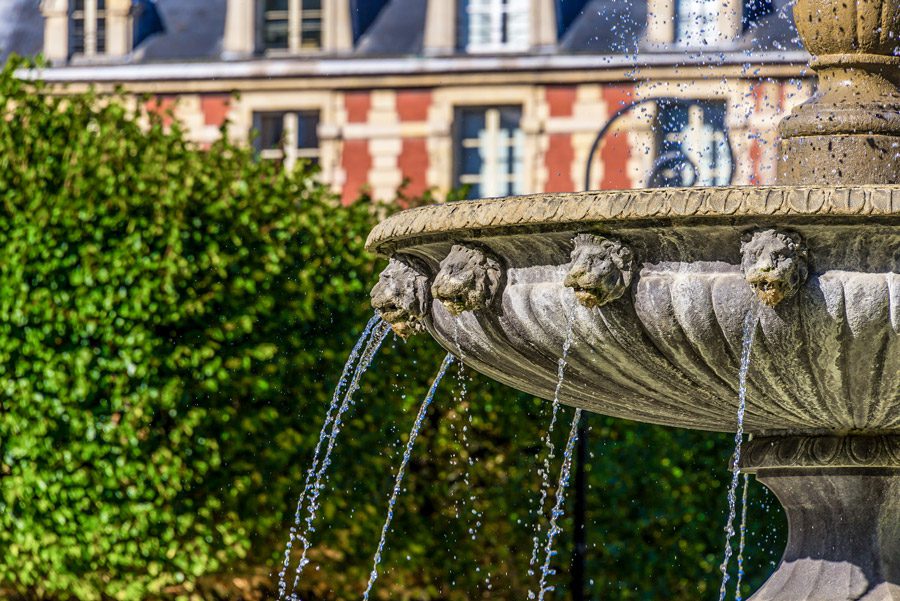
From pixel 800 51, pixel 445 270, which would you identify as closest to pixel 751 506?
pixel 445 270

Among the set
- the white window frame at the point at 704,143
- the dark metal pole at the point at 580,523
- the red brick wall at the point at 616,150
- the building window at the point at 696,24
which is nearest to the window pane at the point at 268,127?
the red brick wall at the point at 616,150

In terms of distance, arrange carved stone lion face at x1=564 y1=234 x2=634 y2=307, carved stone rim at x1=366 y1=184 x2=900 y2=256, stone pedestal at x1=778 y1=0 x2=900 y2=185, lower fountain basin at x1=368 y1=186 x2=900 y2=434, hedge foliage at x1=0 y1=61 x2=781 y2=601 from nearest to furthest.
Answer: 1. carved stone rim at x1=366 y1=184 x2=900 y2=256
2. lower fountain basin at x1=368 y1=186 x2=900 y2=434
3. carved stone lion face at x1=564 y1=234 x2=634 y2=307
4. stone pedestal at x1=778 y1=0 x2=900 y2=185
5. hedge foliage at x1=0 y1=61 x2=781 y2=601

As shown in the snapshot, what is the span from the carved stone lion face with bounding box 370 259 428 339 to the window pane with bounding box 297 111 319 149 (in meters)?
22.4

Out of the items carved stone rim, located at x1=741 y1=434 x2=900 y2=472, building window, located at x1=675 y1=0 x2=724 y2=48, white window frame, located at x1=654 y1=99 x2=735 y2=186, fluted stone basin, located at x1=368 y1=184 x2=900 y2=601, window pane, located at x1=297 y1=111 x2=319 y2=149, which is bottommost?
carved stone rim, located at x1=741 y1=434 x2=900 y2=472

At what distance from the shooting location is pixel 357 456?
38.7 ft

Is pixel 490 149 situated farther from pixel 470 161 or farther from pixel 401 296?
pixel 401 296

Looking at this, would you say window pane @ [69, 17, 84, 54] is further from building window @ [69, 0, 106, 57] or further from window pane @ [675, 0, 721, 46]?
window pane @ [675, 0, 721, 46]

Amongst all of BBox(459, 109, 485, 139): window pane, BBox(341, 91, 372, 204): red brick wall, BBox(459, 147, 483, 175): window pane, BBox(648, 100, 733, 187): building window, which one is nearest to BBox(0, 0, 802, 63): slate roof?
BBox(341, 91, 372, 204): red brick wall

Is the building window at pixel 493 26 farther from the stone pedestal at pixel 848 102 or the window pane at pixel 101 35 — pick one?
the stone pedestal at pixel 848 102

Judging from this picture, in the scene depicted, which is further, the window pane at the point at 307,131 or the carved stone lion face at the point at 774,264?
the window pane at the point at 307,131

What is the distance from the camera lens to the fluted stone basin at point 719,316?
4844 mm

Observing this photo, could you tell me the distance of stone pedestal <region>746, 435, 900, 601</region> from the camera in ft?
18.4

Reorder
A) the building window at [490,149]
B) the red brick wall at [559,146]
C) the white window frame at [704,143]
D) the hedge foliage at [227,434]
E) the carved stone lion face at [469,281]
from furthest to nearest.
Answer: the building window at [490,149]
the red brick wall at [559,146]
the white window frame at [704,143]
the hedge foliage at [227,434]
the carved stone lion face at [469,281]

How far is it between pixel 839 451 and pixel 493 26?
860 inches
